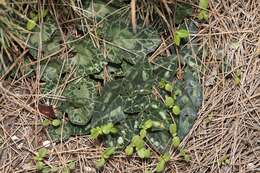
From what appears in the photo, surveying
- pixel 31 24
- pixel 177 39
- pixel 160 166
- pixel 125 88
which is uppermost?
pixel 31 24

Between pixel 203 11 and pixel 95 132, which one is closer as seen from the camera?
pixel 95 132

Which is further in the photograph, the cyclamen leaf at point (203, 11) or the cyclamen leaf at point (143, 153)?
the cyclamen leaf at point (203, 11)

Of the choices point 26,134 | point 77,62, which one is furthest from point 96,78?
point 26,134

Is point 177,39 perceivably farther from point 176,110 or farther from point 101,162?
point 101,162

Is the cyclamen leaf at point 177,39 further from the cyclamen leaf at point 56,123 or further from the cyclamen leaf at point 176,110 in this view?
the cyclamen leaf at point 56,123

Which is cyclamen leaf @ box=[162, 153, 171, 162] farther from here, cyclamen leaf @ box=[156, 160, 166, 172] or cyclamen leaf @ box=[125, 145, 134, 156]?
cyclamen leaf @ box=[125, 145, 134, 156]

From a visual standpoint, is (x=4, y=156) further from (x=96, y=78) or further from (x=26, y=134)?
(x=96, y=78)

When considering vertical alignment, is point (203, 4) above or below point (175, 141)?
above

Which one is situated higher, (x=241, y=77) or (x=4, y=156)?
(x=241, y=77)

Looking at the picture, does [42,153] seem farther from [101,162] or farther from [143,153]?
Answer: [143,153]

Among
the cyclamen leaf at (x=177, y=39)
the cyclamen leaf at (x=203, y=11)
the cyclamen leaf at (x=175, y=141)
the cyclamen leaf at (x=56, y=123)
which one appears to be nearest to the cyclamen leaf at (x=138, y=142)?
the cyclamen leaf at (x=175, y=141)

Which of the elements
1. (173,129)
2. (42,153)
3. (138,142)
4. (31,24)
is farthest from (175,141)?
(31,24)
